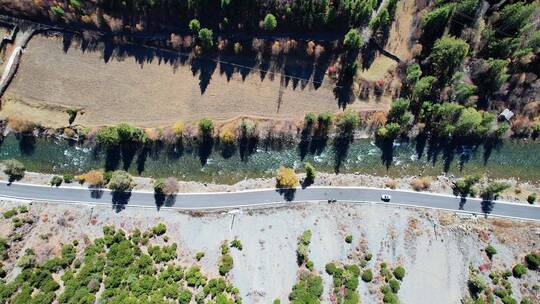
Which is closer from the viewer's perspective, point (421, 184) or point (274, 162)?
point (421, 184)

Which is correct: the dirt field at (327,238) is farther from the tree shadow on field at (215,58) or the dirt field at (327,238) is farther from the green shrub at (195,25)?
the green shrub at (195,25)

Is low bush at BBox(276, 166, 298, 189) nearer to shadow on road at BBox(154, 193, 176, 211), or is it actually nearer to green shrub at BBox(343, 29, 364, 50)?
shadow on road at BBox(154, 193, 176, 211)

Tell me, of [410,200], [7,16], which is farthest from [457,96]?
[7,16]

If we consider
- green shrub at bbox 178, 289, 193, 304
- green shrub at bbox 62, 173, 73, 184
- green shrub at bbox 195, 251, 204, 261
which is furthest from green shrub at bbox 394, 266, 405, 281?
green shrub at bbox 62, 173, 73, 184

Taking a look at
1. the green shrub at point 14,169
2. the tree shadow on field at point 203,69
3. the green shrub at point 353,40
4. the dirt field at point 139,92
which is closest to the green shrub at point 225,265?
the dirt field at point 139,92

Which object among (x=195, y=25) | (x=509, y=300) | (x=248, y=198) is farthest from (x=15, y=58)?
(x=509, y=300)

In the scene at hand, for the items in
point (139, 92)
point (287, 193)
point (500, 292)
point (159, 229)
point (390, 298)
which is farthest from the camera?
point (139, 92)

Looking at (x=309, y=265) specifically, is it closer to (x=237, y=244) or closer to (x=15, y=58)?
(x=237, y=244)
